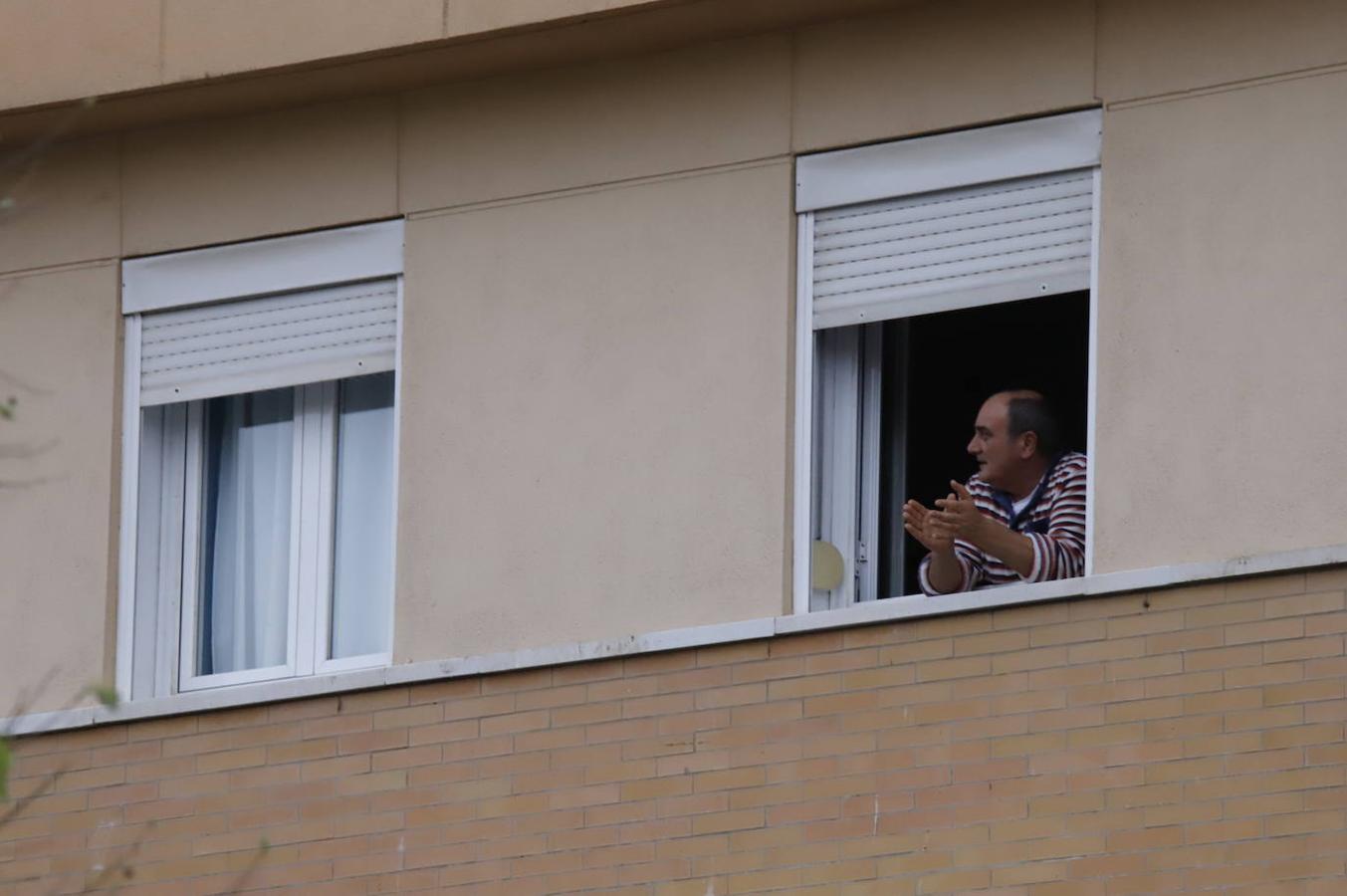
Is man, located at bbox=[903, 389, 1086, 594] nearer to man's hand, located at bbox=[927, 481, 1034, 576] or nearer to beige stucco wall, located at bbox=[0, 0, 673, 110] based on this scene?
man's hand, located at bbox=[927, 481, 1034, 576]

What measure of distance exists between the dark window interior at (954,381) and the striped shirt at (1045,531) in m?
0.49

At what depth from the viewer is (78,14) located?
1394 centimetres

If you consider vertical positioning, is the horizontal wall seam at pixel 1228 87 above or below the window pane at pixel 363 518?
above

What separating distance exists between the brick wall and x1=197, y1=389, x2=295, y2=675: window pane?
2.21 feet

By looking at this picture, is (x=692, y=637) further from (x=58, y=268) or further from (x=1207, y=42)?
(x=58, y=268)

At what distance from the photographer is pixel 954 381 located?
13.4 m

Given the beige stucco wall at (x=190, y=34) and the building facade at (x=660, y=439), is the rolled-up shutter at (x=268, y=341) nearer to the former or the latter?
the building facade at (x=660, y=439)

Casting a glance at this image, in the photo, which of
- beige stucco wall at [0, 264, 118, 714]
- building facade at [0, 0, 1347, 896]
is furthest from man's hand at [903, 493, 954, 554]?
beige stucco wall at [0, 264, 118, 714]

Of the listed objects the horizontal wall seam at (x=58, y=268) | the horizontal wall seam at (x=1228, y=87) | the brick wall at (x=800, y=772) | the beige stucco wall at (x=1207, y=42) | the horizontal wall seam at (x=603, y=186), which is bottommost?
the brick wall at (x=800, y=772)

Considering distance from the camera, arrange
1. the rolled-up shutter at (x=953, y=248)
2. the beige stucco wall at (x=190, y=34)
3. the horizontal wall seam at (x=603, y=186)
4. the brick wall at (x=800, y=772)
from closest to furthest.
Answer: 1. the brick wall at (x=800, y=772)
2. the rolled-up shutter at (x=953, y=248)
3. the horizontal wall seam at (x=603, y=186)
4. the beige stucco wall at (x=190, y=34)

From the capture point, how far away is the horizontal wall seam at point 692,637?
38.2ft

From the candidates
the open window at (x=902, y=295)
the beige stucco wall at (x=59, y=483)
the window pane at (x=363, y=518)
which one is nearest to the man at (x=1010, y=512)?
the open window at (x=902, y=295)

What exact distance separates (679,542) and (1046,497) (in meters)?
1.37

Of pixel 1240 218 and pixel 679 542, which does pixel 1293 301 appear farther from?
pixel 679 542
